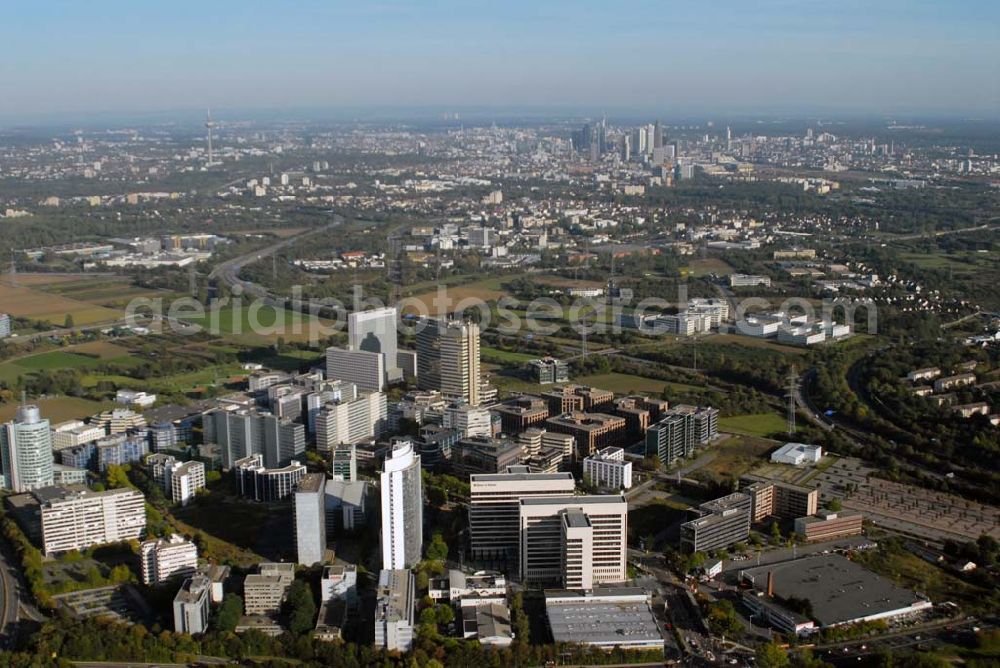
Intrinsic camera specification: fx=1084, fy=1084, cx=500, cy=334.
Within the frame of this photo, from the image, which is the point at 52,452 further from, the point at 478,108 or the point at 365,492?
the point at 478,108

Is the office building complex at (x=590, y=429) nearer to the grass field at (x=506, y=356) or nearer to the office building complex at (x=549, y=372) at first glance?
the office building complex at (x=549, y=372)

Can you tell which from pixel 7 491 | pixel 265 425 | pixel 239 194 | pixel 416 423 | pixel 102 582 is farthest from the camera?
pixel 239 194

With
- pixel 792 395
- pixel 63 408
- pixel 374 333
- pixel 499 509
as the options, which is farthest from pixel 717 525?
pixel 63 408

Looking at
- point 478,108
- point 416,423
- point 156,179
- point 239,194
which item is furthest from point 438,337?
point 478,108

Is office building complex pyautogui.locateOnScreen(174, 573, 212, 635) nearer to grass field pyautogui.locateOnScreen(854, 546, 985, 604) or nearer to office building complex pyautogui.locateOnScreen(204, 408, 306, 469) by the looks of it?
office building complex pyautogui.locateOnScreen(204, 408, 306, 469)

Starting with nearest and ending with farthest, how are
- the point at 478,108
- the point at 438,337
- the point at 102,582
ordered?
1. the point at 102,582
2. the point at 438,337
3. the point at 478,108

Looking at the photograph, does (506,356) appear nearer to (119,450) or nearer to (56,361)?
(119,450)

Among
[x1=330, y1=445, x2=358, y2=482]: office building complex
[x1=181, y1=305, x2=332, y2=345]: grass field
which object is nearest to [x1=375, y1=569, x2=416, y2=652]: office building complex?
[x1=330, y1=445, x2=358, y2=482]: office building complex

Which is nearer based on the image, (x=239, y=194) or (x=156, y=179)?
(x=239, y=194)
